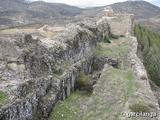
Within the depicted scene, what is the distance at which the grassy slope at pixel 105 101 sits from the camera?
17.4 metres

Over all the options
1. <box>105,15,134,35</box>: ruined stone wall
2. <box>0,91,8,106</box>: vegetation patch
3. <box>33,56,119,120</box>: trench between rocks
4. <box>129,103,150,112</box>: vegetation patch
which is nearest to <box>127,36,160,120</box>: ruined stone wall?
<box>129,103,150,112</box>: vegetation patch

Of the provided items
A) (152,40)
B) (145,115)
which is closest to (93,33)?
(145,115)

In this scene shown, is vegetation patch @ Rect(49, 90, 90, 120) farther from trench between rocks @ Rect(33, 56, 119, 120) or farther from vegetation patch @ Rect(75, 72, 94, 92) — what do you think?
vegetation patch @ Rect(75, 72, 94, 92)

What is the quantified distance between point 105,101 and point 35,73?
357 centimetres

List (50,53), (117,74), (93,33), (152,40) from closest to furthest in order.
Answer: (50,53)
(117,74)
(93,33)
(152,40)

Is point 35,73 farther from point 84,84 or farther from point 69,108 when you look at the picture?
point 84,84

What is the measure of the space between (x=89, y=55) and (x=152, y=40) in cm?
3360

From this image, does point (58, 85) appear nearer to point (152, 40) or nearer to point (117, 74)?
point (117, 74)

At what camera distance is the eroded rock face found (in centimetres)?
1510

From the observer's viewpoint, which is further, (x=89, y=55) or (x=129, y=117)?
(x=89, y=55)

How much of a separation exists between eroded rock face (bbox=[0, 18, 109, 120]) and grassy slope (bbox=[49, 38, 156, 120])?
0.59 m

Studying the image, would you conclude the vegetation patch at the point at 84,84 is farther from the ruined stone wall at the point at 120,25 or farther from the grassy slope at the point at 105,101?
the ruined stone wall at the point at 120,25

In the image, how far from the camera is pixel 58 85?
1888 centimetres

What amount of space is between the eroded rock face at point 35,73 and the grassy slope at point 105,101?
1.92ft
